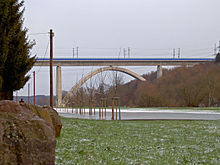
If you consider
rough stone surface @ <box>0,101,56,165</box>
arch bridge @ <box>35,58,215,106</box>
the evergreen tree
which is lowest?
rough stone surface @ <box>0,101,56,165</box>

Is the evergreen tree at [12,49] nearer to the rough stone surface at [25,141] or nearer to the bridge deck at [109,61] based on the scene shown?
the rough stone surface at [25,141]

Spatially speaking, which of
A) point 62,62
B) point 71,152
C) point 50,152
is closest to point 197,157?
point 71,152

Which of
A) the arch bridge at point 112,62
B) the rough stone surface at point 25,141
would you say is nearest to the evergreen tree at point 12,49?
the rough stone surface at point 25,141

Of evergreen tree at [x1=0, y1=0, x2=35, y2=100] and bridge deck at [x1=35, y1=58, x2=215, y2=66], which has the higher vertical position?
bridge deck at [x1=35, y1=58, x2=215, y2=66]

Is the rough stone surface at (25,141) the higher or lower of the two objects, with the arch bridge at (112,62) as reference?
lower

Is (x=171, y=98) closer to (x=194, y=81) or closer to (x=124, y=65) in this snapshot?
(x=194, y=81)

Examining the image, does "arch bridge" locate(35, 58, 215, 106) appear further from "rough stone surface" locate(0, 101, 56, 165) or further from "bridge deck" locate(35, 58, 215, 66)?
"rough stone surface" locate(0, 101, 56, 165)

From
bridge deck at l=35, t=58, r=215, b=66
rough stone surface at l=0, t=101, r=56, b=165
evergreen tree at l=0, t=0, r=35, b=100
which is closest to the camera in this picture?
rough stone surface at l=0, t=101, r=56, b=165

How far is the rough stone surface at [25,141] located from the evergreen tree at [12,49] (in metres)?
9.30

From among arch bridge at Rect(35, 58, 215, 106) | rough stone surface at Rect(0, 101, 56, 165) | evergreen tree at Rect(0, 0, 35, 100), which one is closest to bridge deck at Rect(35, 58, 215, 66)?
arch bridge at Rect(35, 58, 215, 106)

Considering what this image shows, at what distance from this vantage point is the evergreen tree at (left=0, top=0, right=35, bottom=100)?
1308 cm

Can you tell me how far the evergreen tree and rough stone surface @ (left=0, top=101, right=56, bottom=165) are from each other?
9.30 meters

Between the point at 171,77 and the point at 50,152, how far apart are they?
181ft

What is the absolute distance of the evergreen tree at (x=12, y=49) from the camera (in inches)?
515
